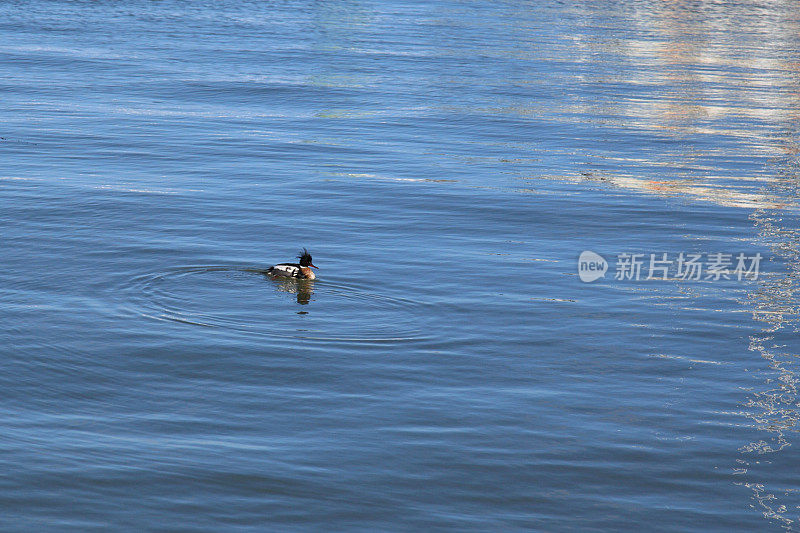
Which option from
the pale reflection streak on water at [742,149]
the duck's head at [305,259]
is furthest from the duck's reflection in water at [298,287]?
the pale reflection streak on water at [742,149]

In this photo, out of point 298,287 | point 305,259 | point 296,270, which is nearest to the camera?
point 298,287

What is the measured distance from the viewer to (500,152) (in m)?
21.9

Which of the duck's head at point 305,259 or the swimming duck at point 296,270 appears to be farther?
the duck's head at point 305,259

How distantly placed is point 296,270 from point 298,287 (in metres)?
0.24

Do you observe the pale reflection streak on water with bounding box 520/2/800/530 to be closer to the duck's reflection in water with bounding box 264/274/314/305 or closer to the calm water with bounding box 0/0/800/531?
the calm water with bounding box 0/0/800/531

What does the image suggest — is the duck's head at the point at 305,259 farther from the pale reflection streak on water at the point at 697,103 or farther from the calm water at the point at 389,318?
the pale reflection streak on water at the point at 697,103

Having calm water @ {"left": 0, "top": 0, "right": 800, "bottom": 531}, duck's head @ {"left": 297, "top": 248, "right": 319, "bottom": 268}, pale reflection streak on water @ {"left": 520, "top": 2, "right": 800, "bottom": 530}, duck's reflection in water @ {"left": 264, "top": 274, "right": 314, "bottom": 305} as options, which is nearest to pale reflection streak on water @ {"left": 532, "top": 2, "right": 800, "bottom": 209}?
pale reflection streak on water @ {"left": 520, "top": 2, "right": 800, "bottom": 530}

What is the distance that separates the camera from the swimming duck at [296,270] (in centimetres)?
1254

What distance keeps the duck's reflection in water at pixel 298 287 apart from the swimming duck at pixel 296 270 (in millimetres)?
52

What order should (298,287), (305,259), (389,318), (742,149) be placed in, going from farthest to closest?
(742,149) → (305,259) → (298,287) → (389,318)

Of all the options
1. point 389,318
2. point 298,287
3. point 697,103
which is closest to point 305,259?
point 298,287

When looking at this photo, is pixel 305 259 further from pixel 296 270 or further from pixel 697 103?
pixel 697 103

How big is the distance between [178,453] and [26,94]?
20729 millimetres

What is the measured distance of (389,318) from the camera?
11703 millimetres
